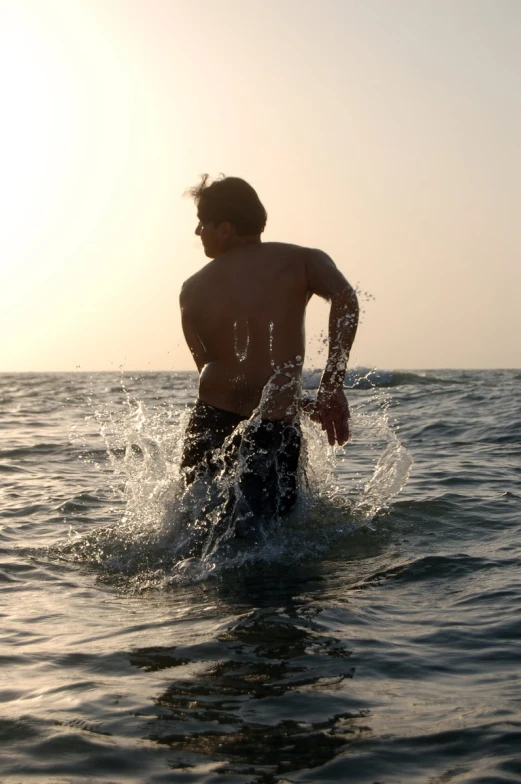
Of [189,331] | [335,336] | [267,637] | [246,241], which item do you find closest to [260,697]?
[267,637]

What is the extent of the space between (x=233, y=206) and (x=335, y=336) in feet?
2.72

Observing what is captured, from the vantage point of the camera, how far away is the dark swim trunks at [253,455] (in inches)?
183

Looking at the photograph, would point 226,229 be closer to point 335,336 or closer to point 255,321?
point 255,321

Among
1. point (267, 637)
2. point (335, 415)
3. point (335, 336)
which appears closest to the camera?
point (267, 637)

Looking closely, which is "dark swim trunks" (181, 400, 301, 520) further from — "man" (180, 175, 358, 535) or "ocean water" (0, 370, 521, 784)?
"ocean water" (0, 370, 521, 784)

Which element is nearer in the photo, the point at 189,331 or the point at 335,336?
the point at 335,336

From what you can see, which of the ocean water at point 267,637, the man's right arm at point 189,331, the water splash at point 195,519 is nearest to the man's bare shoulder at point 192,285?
the man's right arm at point 189,331

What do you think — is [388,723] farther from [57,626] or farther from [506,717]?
[57,626]

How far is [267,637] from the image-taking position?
3410 mm

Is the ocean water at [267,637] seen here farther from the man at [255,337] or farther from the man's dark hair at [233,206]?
the man's dark hair at [233,206]

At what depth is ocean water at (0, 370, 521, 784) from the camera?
2506 mm

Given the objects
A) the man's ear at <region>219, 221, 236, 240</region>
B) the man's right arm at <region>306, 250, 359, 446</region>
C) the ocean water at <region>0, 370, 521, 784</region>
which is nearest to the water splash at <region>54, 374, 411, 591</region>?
the ocean water at <region>0, 370, 521, 784</region>

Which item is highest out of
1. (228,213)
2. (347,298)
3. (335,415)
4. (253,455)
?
(228,213)

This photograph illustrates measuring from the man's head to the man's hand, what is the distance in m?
0.93
